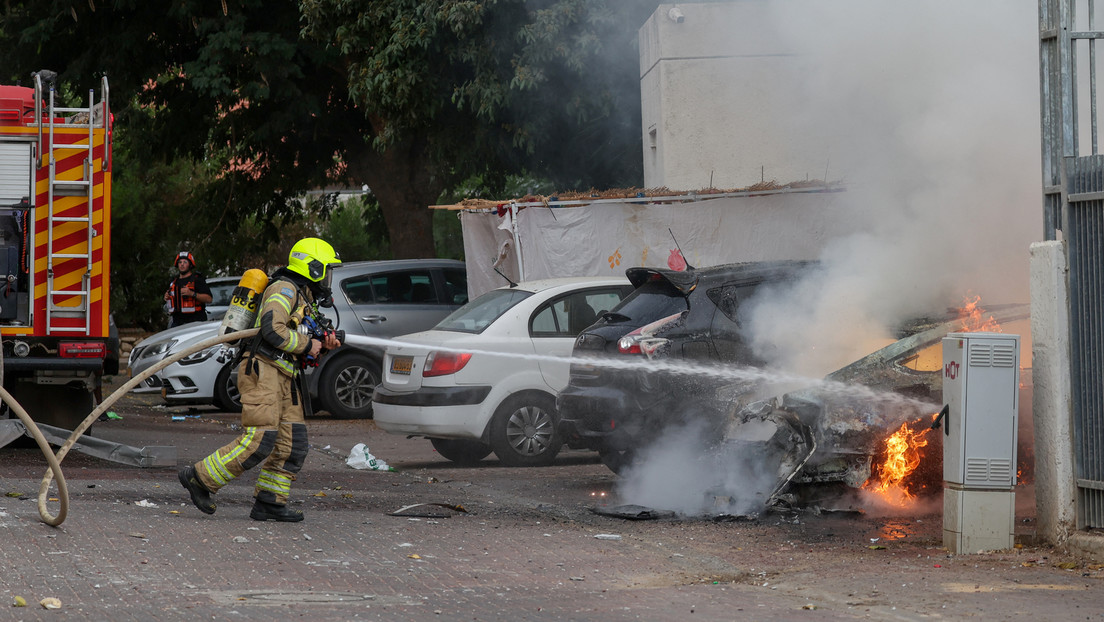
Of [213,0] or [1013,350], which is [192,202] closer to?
[213,0]

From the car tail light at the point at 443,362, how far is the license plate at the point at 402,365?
0.18 metres

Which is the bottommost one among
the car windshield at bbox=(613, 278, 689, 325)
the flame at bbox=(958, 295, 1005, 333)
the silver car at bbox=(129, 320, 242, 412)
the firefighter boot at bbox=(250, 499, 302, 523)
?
the firefighter boot at bbox=(250, 499, 302, 523)

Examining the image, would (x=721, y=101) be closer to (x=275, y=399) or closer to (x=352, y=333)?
(x=352, y=333)

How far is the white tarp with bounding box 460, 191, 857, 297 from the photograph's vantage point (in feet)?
40.3

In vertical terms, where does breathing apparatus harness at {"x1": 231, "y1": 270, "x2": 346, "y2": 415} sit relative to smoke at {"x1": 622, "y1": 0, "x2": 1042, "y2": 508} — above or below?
below

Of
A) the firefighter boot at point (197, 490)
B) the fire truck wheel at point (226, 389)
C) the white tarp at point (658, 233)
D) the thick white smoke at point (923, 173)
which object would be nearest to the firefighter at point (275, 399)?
the firefighter boot at point (197, 490)

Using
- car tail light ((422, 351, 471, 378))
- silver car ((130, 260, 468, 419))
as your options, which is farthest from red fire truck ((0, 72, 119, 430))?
silver car ((130, 260, 468, 419))

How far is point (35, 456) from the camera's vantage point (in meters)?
10.4

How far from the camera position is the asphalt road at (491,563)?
5441 millimetres

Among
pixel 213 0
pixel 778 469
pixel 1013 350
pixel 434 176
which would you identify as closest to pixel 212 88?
pixel 213 0

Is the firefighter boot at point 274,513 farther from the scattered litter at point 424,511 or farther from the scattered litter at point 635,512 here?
the scattered litter at point 635,512

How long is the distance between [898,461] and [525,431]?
347 cm

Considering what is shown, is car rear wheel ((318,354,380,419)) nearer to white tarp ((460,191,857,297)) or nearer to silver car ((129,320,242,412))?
silver car ((129,320,242,412))

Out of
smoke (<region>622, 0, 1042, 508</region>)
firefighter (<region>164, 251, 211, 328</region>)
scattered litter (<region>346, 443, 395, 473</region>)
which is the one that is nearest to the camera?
smoke (<region>622, 0, 1042, 508</region>)
